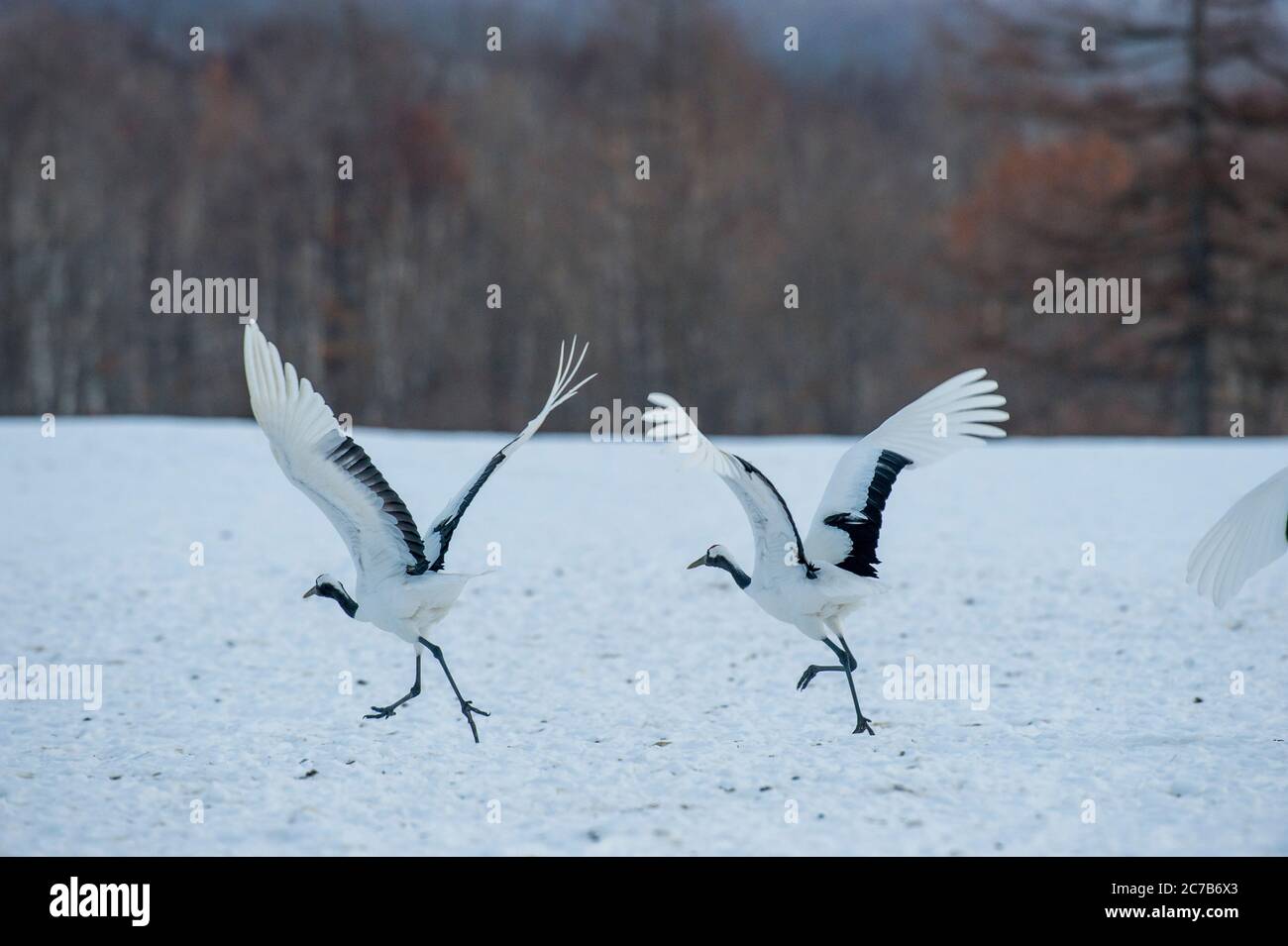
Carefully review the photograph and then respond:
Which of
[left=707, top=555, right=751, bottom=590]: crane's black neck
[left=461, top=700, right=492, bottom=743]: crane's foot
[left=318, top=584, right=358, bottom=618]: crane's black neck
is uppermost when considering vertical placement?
[left=707, top=555, right=751, bottom=590]: crane's black neck

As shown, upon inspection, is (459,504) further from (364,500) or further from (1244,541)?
(1244,541)

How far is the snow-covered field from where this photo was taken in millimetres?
6262

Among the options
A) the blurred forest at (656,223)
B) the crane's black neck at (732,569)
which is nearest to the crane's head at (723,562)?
the crane's black neck at (732,569)

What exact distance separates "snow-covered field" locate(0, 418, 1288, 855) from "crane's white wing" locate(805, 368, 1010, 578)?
112 cm

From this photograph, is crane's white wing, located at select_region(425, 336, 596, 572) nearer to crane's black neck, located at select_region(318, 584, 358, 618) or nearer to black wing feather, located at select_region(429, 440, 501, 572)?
black wing feather, located at select_region(429, 440, 501, 572)

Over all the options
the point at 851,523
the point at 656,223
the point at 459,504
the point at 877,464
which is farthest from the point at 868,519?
the point at 656,223

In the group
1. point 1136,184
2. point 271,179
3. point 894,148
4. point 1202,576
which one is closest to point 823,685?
point 1202,576

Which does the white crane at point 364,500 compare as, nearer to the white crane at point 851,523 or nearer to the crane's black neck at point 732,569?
the crane's black neck at point 732,569

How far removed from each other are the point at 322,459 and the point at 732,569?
7.55 ft

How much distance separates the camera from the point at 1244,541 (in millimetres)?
6656

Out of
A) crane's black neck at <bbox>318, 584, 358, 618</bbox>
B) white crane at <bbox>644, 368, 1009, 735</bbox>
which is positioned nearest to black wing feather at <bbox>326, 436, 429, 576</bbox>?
crane's black neck at <bbox>318, 584, 358, 618</bbox>

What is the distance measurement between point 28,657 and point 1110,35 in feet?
81.6

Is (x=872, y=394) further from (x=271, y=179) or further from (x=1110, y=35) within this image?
(x=271, y=179)

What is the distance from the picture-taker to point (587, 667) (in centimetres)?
918
